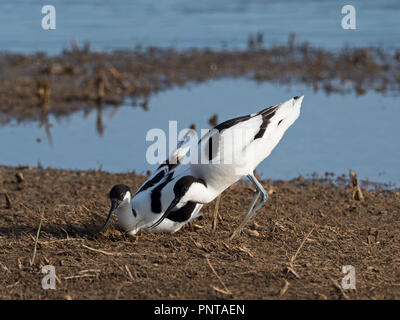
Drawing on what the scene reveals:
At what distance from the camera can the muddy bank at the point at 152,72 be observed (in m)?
9.88

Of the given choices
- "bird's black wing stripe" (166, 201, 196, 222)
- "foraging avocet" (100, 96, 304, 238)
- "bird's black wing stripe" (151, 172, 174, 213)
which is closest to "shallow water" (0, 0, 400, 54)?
"foraging avocet" (100, 96, 304, 238)

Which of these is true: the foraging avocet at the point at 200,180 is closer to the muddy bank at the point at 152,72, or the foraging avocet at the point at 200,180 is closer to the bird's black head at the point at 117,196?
the bird's black head at the point at 117,196

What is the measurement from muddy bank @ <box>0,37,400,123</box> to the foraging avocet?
4733 millimetres

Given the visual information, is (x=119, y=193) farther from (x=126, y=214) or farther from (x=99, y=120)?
(x=99, y=120)

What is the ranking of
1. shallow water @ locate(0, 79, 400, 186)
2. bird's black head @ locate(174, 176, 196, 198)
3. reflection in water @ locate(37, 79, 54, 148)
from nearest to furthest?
bird's black head @ locate(174, 176, 196, 198) → shallow water @ locate(0, 79, 400, 186) → reflection in water @ locate(37, 79, 54, 148)

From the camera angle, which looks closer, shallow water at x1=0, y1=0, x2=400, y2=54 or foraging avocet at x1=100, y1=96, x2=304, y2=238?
foraging avocet at x1=100, y1=96, x2=304, y2=238

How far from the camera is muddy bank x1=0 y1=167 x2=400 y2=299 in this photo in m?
4.10

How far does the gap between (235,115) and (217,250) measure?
4.28 m

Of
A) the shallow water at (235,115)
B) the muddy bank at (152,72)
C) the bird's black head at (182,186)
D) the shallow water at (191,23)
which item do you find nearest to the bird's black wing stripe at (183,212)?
the bird's black head at (182,186)

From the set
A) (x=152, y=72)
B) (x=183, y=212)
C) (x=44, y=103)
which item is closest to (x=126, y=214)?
(x=183, y=212)

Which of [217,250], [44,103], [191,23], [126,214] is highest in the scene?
[191,23]

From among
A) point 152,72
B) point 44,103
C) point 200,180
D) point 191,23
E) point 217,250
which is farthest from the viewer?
point 191,23

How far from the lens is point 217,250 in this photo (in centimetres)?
471

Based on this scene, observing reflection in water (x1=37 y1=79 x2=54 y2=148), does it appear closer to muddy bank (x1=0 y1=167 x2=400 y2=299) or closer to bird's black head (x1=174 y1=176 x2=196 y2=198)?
muddy bank (x1=0 y1=167 x2=400 y2=299)
